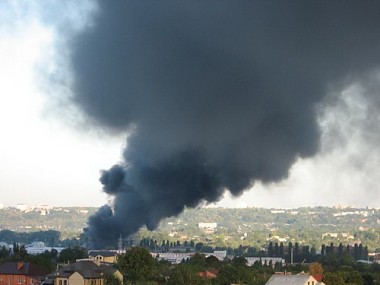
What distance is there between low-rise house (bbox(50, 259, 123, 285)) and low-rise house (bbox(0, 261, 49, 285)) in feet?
15.0

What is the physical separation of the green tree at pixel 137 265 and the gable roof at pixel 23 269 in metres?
7.54

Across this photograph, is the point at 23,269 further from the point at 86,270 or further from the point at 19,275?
the point at 86,270

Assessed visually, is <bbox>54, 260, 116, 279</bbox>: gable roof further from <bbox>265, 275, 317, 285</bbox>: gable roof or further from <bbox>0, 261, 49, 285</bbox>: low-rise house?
<bbox>265, 275, 317, 285</bbox>: gable roof

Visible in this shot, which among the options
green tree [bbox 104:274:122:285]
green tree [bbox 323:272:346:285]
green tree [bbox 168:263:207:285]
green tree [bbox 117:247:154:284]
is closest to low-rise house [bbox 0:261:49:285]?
green tree [bbox 117:247:154:284]

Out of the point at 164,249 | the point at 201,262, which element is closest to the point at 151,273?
the point at 201,262

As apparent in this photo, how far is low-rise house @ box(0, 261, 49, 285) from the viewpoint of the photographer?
74.2 m

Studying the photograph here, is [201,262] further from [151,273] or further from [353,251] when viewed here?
[353,251]

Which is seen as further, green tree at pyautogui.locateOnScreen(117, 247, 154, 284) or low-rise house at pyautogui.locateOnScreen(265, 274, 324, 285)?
green tree at pyautogui.locateOnScreen(117, 247, 154, 284)

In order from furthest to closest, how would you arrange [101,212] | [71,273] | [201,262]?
1. [101,212]
2. [201,262]
3. [71,273]

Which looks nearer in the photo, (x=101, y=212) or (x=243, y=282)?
(x=243, y=282)

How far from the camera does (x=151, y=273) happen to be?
243 feet

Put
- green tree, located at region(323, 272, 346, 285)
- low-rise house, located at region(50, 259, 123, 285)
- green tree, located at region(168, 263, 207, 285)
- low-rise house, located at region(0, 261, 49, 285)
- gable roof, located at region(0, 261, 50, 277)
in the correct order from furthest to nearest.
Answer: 1. gable roof, located at region(0, 261, 50, 277)
2. low-rise house, located at region(0, 261, 49, 285)
3. low-rise house, located at region(50, 259, 123, 285)
4. green tree, located at region(168, 263, 207, 285)
5. green tree, located at region(323, 272, 346, 285)

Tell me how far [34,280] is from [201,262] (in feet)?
94.0

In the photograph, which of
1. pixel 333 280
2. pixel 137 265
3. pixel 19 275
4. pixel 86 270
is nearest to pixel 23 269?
pixel 19 275
